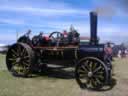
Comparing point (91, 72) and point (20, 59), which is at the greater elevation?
point (20, 59)

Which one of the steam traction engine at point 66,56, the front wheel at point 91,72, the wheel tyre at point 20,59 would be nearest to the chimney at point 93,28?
the steam traction engine at point 66,56

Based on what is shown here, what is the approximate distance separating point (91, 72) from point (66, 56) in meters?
1.70

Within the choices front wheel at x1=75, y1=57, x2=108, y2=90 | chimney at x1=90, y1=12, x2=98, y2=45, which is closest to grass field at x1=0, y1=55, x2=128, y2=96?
front wheel at x1=75, y1=57, x2=108, y2=90

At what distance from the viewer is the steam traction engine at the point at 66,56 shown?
9266 mm

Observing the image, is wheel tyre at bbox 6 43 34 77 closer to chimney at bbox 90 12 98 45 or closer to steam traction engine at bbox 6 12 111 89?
steam traction engine at bbox 6 12 111 89

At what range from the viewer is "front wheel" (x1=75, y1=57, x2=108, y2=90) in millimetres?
9109

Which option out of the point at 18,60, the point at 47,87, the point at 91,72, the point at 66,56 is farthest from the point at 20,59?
the point at 91,72

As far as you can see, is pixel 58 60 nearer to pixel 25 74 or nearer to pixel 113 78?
pixel 25 74

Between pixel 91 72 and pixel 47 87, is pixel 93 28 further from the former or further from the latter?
pixel 47 87

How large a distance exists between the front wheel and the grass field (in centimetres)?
29

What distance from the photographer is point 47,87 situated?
923 cm

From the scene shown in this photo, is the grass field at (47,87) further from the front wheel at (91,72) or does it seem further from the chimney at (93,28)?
the chimney at (93,28)

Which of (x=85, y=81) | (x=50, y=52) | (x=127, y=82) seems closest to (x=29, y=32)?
(x=50, y=52)

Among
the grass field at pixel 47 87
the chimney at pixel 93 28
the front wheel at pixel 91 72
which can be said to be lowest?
the grass field at pixel 47 87
